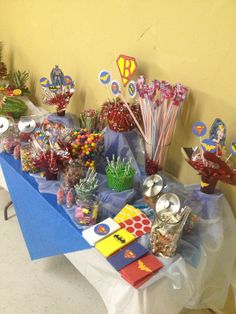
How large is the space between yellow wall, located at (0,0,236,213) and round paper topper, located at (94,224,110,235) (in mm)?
491

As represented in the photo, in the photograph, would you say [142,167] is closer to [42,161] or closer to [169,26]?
[42,161]

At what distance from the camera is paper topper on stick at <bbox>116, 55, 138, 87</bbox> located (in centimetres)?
126

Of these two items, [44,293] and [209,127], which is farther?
[44,293]

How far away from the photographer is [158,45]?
127 centimetres

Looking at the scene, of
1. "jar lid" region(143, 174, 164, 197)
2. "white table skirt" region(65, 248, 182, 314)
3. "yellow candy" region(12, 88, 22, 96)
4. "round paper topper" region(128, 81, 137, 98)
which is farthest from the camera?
Answer: "yellow candy" region(12, 88, 22, 96)

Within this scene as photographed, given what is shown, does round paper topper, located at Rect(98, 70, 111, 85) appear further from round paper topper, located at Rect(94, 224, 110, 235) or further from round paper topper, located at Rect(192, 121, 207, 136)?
round paper topper, located at Rect(94, 224, 110, 235)

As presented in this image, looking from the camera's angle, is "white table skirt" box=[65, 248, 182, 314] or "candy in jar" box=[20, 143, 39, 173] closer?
"white table skirt" box=[65, 248, 182, 314]

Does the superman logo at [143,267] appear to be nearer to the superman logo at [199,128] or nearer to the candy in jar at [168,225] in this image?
the candy in jar at [168,225]

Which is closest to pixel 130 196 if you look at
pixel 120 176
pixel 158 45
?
pixel 120 176

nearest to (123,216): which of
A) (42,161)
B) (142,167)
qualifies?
(142,167)

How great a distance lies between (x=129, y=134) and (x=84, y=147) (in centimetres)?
21

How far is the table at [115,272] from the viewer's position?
941mm

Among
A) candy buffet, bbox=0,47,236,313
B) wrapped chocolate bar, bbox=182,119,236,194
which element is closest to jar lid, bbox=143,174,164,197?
candy buffet, bbox=0,47,236,313

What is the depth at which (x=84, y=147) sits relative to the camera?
51.5 inches
